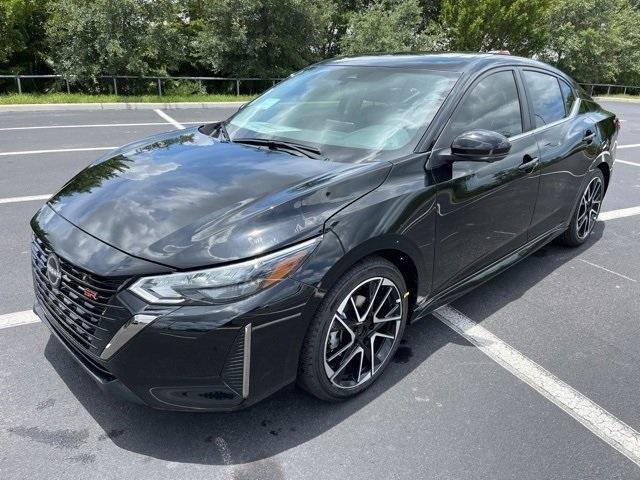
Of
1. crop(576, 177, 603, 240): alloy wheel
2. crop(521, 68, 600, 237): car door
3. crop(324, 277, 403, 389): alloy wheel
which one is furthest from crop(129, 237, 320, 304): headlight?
crop(576, 177, 603, 240): alloy wheel

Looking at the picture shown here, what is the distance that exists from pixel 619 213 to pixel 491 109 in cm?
372

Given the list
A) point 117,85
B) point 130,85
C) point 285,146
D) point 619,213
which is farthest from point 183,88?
point 285,146

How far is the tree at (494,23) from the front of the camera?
2605 centimetres

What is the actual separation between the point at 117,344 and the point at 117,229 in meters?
0.52

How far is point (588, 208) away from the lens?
4.89 m

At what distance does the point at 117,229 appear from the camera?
7.68 feet

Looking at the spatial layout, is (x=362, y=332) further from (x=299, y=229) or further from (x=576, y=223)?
(x=576, y=223)

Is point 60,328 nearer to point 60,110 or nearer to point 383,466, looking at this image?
point 383,466

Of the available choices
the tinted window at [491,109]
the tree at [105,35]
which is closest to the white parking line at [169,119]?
the tree at [105,35]

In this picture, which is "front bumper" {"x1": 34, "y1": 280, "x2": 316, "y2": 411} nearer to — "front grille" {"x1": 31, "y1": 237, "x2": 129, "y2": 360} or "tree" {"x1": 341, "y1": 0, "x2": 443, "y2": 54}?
"front grille" {"x1": 31, "y1": 237, "x2": 129, "y2": 360}

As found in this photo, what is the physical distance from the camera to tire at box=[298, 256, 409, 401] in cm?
241

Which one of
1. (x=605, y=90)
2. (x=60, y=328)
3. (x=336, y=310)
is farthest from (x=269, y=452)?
(x=605, y=90)

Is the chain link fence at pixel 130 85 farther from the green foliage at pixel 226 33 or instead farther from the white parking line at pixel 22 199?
the white parking line at pixel 22 199

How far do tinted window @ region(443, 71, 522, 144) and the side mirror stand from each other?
14 centimetres
